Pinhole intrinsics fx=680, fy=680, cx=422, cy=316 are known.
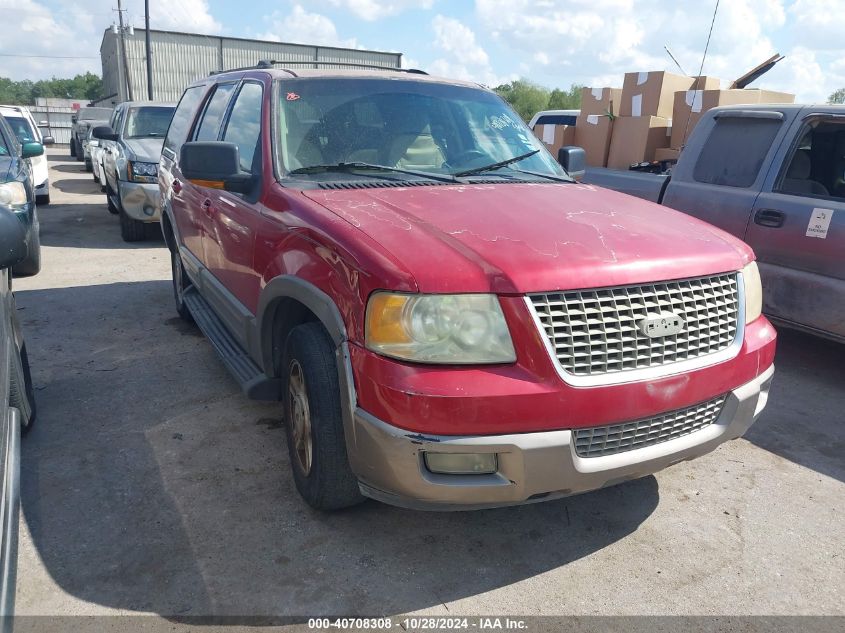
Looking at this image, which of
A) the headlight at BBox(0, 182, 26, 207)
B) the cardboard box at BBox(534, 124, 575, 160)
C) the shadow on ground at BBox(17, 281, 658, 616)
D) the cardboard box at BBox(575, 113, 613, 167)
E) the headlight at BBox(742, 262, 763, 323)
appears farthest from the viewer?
the cardboard box at BBox(534, 124, 575, 160)

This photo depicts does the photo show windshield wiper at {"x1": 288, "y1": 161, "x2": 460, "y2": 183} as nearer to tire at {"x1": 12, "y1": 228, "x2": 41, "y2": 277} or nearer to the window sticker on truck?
the window sticker on truck

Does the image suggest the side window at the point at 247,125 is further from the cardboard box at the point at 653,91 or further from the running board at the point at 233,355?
the cardboard box at the point at 653,91

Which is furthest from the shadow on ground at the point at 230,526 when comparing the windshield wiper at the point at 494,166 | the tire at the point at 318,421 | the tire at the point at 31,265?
the tire at the point at 31,265

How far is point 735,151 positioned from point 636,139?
1908 mm

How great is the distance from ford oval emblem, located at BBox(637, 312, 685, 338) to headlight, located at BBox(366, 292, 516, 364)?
0.50m

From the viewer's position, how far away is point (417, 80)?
3.88 m

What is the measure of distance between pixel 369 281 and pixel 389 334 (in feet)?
0.64

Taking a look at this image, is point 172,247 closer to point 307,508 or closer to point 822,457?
point 307,508

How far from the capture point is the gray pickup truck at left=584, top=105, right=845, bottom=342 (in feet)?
14.4

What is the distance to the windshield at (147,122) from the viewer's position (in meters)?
10.2

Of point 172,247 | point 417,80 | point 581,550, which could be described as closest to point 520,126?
point 417,80

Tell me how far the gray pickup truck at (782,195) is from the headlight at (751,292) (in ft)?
5.96

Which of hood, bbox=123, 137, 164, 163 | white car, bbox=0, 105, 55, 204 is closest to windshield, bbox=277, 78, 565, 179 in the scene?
hood, bbox=123, 137, 164, 163

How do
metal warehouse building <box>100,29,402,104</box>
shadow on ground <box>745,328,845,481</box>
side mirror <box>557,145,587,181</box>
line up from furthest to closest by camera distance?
metal warehouse building <box>100,29,402,104</box> → side mirror <box>557,145,587,181</box> → shadow on ground <box>745,328,845,481</box>
